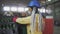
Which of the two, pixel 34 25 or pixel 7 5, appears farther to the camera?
pixel 7 5

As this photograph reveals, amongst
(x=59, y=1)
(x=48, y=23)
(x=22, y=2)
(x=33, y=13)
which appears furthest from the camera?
(x=22, y=2)

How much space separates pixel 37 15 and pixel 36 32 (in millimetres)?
241

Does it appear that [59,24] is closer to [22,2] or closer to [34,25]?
[22,2]

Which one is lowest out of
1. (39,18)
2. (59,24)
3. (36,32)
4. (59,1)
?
(59,24)

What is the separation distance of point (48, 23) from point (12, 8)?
5.21 m

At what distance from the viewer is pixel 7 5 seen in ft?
22.6

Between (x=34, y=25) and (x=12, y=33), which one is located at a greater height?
(x=34, y=25)

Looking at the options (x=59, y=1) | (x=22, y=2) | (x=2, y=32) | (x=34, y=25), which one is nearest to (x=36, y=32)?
(x=34, y=25)

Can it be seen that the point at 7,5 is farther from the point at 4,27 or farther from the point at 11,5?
the point at 4,27

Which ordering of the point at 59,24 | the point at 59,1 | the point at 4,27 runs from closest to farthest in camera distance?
the point at 4,27 → the point at 59,1 → the point at 59,24

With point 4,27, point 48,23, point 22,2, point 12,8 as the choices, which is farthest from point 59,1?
point 48,23

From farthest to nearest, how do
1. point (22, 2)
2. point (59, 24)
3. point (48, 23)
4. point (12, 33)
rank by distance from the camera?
point (22, 2) < point (59, 24) < point (12, 33) < point (48, 23)

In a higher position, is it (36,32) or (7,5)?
(7,5)

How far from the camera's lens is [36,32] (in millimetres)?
1895
